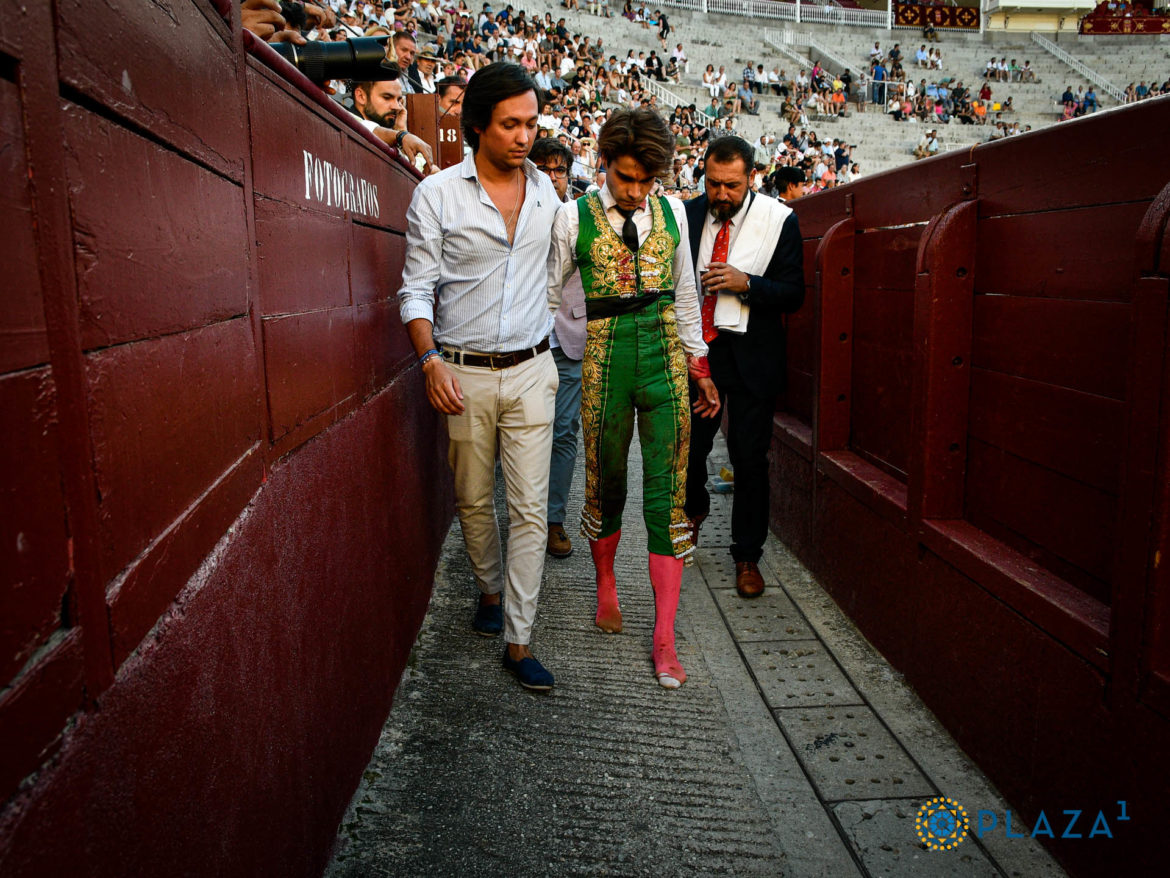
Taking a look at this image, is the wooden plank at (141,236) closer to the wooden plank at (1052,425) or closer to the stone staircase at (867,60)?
the wooden plank at (1052,425)

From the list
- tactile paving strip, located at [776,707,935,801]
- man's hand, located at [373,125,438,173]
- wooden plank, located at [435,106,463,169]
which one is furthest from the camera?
wooden plank, located at [435,106,463,169]

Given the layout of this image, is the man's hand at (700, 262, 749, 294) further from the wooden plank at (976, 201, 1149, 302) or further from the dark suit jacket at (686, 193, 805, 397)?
the wooden plank at (976, 201, 1149, 302)

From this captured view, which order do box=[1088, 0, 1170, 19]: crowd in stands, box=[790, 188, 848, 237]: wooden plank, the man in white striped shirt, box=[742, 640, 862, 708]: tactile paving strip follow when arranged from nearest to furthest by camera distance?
the man in white striped shirt → box=[742, 640, 862, 708]: tactile paving strip → box=[790, 188, 848, 237]: wooden plank → box=[1088, 0, 1170, 19]: crowd in stands

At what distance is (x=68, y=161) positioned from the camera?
977mm

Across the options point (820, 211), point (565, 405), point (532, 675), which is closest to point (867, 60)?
point (820, 211)

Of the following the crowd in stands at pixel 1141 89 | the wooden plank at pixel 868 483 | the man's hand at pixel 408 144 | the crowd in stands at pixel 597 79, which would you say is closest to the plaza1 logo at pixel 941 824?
the wooden plank at pixel 868 483

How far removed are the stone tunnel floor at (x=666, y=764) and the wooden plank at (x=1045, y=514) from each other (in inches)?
25.0

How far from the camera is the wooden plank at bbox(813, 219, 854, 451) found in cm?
426

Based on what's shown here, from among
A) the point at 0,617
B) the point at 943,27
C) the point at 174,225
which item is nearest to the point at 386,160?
the point at 174,225

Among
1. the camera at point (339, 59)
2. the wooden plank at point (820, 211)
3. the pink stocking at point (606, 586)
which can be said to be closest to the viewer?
the camera at point (339, 59)

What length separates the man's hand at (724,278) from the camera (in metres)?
3.95

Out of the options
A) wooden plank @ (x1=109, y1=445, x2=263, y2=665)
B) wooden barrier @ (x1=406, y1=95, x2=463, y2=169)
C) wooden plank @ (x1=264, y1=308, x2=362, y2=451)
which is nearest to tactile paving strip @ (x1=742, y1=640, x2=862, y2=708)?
wooden plank @ (x1=264, y1=308, x2=362, y2=451)

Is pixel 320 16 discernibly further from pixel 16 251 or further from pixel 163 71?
pixel 16 251

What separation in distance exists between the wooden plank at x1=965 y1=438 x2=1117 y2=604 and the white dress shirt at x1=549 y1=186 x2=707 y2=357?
109 cm
